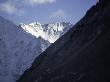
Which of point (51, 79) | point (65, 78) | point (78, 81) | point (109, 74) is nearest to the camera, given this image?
point (109, 74)

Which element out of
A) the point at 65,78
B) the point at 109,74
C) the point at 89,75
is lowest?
the point at 109,74

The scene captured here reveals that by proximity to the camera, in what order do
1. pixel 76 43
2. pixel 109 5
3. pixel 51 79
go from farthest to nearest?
pixel 76 43 → pixel 109 5 → pixel 51 79

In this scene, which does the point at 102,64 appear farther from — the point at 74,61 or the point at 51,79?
the point at 51,79

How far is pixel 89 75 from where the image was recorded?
6788 cm

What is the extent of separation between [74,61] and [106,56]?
69.2 feet

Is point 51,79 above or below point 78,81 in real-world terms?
above

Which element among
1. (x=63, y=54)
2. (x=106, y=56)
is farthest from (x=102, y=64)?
(x=63, y=54)

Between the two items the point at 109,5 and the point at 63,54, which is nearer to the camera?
the point at 109,5

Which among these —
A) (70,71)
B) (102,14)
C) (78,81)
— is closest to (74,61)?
(70,71)

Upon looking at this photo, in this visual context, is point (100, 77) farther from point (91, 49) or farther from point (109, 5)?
point (109, 5)

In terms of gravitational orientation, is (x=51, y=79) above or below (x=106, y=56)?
above

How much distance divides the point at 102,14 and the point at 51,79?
99.8ft

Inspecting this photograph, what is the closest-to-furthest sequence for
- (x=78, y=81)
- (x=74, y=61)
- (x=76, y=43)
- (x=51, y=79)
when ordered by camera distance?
(x=78, y=81) → (x=74, y=61) → (x=51, y=79) → (x=76, y=43)

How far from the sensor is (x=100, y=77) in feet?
204
